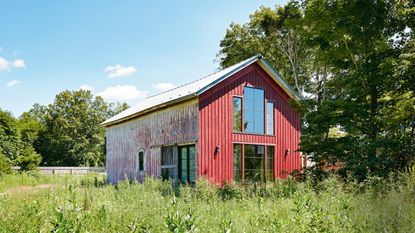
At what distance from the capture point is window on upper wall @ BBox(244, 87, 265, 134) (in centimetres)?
1609

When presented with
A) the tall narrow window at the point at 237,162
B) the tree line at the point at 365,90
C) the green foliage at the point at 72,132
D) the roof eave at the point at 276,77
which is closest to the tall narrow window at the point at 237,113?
the tall narrow window at the point at 237,162

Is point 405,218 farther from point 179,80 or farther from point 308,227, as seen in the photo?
point 179,80

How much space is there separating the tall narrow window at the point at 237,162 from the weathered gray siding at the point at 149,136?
6.43 feet

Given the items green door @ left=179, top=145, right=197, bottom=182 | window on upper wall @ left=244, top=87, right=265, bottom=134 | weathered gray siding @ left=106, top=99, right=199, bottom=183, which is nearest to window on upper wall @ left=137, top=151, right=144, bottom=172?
weathered gray siding @ left=106, top=99, right=199, bottom=183

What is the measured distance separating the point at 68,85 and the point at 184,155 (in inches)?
1361

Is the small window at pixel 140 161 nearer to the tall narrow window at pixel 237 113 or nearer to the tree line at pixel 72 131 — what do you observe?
the tall narrow window at pixel 237 113

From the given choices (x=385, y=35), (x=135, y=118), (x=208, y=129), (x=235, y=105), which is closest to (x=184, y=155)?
(x=208, y=129)

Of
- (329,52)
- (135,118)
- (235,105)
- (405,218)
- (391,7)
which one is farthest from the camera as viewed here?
(135,118)

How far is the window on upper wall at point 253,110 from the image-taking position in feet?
52.8

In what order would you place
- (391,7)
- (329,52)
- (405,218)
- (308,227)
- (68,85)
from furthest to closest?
(68,85), (329,52), (391,7), (405,218), (308,227)

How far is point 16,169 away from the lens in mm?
24672

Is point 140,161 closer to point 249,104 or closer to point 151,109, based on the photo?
point 151,109

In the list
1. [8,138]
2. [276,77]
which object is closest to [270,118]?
[276,77]

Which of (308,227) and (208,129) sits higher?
(208,129)
